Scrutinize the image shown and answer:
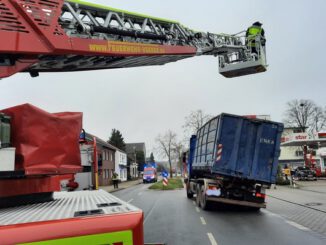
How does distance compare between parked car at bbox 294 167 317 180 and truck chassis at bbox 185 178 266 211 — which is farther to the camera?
parked car at bbox 294 167 317 180

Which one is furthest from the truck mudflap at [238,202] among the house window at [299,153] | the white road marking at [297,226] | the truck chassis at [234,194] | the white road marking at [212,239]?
the house window at [299,153]

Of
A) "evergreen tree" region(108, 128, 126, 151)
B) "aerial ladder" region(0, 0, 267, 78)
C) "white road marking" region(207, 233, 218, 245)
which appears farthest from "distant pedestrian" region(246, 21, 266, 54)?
"evergreen tree" region(108, 128, 126, 151)

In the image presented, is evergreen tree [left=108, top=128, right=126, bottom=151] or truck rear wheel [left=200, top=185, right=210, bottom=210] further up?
evergreen tree [left=108, top=128, right=126, bottom=151]

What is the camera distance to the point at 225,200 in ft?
47.1

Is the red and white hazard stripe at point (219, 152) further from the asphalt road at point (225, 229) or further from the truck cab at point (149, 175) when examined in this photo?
the truck cab at point (149, 175)

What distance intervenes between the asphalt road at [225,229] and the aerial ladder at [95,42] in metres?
4.24

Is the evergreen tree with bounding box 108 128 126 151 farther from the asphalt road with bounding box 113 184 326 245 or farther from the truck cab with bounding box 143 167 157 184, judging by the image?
the asphalt road with bounding box 113 184 326 245

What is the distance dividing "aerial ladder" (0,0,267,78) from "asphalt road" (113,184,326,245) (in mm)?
4243

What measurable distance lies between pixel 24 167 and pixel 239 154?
444 inches

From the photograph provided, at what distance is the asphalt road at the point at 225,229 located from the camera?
362 inches

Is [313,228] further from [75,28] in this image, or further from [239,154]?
[75,28]

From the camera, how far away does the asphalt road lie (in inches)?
362

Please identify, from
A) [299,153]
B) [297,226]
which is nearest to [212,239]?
[297,226]

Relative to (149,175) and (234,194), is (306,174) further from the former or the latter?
(234,194)
